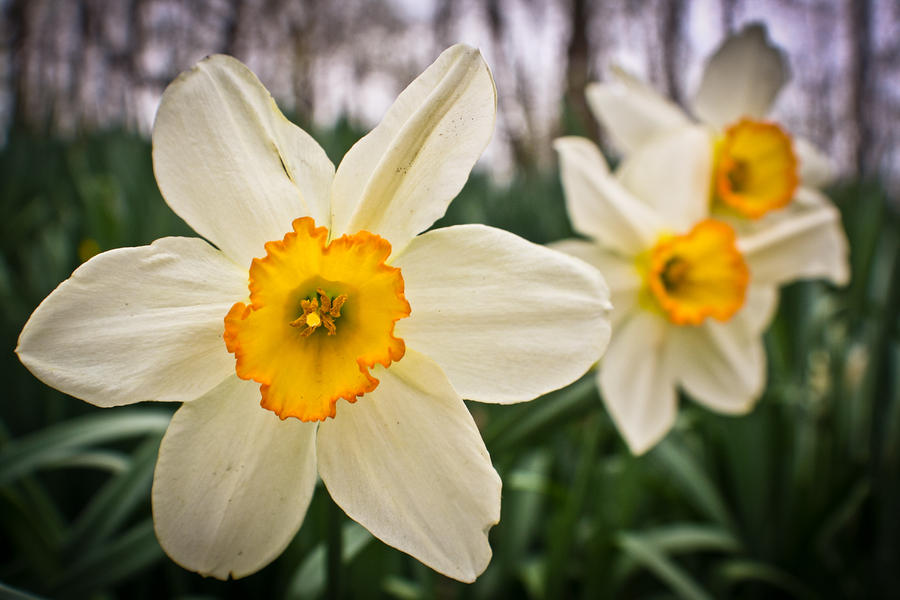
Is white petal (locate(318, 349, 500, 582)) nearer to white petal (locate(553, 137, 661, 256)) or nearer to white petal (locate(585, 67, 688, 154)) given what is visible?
white petal (locate(553, 137, 661, 256))

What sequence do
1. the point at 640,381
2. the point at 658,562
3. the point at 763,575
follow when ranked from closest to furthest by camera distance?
the point at 640,381 → the point at 658,562 → the point at 763,575

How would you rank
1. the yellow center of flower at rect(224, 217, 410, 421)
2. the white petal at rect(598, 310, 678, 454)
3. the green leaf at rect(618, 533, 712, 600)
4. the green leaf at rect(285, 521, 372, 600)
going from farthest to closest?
the green leaf at rect(618, 533, 712, 600) < the white petal at rect(598, 310, 678, 454) < the green leaf at rect(285, 521, 372, 600) < the yellow center of flower at rect(224, 217, 410, 421)

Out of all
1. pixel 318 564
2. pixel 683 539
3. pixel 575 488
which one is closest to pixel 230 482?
pixel 318 564

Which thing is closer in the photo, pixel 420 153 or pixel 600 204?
pixel 420 153

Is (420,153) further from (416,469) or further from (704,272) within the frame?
(704,272)

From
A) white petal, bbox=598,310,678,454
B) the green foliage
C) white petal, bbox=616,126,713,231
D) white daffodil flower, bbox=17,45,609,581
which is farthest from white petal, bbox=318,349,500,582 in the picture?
white petal, bbox=616,126,713,231

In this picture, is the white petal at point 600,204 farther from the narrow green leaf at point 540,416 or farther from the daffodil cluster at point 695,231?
the narrow green leaf at point 540,416
